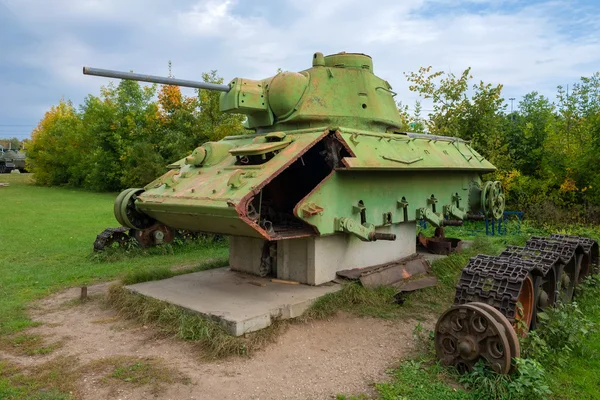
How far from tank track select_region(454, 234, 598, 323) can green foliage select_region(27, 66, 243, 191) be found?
18.2 meters

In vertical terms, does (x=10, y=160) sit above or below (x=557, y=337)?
above

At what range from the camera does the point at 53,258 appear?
11.0m

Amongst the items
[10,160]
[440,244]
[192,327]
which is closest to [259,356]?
[192,327]

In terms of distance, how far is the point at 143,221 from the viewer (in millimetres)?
7809

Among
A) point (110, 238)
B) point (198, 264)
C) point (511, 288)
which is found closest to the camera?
point (511, 288)

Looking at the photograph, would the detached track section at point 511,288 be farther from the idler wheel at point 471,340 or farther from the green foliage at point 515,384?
the green foliage at point 515,384

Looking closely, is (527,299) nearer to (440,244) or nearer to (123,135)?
(440,244)

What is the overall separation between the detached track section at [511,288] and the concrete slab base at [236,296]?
79.0 inches

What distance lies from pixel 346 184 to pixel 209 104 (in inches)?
728

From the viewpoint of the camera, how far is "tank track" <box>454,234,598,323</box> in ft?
15.5

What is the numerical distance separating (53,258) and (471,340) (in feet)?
30.7

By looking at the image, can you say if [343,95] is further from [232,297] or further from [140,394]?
[140,394]

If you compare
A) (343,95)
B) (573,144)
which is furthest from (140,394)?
(573,144)

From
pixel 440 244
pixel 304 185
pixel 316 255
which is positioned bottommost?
pixel 440 244
